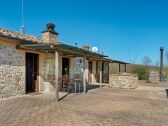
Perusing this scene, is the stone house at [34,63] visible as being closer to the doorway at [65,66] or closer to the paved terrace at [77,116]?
the doorway at [65,66]

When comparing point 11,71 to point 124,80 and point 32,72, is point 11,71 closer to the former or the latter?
point 32,72

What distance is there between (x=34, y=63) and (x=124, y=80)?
25.8 ft

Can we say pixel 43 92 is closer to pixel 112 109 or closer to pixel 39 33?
pixel 39 33

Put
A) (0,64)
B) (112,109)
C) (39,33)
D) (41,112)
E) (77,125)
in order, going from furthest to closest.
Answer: (39,33) → (0,64) → (112,109) → (41,112) → (77,125)

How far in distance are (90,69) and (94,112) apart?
554 inches

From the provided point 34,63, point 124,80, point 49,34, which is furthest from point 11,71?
point 124,80

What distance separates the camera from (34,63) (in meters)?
12.8

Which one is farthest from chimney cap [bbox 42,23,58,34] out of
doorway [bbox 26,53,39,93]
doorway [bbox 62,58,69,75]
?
doorway [bbox 26,53,39,93]

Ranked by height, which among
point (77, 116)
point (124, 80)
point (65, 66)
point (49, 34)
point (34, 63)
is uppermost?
point (49, 34)

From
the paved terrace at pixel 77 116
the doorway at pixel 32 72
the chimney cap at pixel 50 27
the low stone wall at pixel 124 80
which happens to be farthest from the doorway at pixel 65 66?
→ the paved terrace at pixel 77 116

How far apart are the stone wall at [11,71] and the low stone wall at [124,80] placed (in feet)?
27.9

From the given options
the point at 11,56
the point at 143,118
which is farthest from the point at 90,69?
the point at 143,118

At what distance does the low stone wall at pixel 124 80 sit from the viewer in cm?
1748

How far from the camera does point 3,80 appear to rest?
33.7ft
